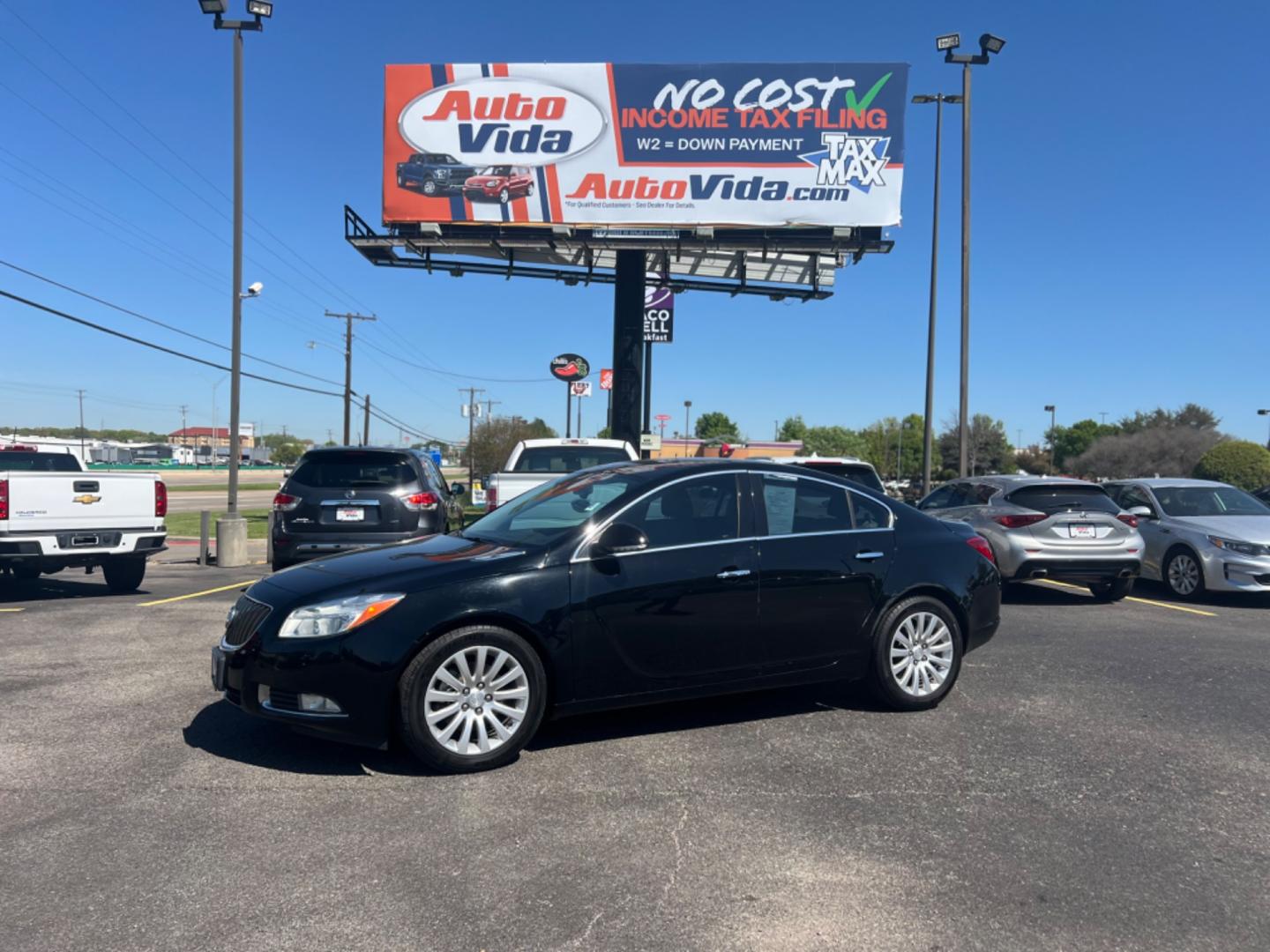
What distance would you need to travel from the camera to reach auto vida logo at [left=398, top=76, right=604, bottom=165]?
21.6 metres

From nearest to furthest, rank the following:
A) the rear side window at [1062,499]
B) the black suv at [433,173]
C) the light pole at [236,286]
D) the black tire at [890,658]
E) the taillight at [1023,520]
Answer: the black tire at [890,658]
the taillight at [1023,520]
the rear side window at [1062,499]
the light pole at [236,286]
the black suv at [433,173]

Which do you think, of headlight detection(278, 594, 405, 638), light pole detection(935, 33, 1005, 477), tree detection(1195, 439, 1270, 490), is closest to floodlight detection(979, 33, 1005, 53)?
light pole detection(935, 33, 1005, 477)

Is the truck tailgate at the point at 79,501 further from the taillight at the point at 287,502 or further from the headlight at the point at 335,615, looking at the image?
the headlight at the point at 335,615

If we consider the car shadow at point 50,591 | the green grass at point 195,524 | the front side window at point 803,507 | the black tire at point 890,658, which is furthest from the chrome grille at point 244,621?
the green grass at point 195,524

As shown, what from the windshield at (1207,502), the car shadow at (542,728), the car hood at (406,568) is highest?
the windshield at (1207,502)

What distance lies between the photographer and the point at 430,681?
4.43 metres

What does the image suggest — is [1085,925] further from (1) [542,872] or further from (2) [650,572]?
(2) [650,572]

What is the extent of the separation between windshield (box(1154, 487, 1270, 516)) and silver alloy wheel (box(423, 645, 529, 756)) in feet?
33.7

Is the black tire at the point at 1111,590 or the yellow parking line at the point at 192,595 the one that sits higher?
the black tire at the point at 1111,590

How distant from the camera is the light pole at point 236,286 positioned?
47.4 ft

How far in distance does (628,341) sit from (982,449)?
58810mm

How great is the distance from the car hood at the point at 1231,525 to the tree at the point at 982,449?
5237 centimetres

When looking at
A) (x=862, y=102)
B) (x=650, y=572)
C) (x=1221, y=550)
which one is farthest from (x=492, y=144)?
(x=650, y=572)

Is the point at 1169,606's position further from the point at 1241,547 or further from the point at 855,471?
the point at 855,471
